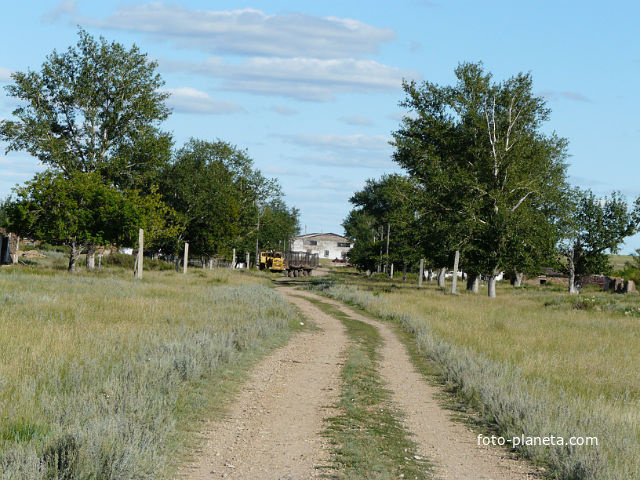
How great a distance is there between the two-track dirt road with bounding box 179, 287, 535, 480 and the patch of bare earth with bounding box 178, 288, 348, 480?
10 millimetres

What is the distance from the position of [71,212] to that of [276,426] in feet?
116

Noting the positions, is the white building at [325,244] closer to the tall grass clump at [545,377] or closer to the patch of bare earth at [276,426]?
the tall grass clump at [545,377]

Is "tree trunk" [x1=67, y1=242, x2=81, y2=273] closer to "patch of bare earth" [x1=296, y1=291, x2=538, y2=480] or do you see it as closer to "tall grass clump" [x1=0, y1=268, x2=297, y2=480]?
"tall grass clump" [x1=0, y1=268, x2=297, y2=480]

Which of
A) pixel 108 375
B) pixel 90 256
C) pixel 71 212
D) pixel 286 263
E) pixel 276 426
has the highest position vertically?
pixel 71 212

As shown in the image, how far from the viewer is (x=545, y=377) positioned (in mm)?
13781

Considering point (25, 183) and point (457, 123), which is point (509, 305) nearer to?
point (457, 123)

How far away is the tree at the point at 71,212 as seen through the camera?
1606 inches

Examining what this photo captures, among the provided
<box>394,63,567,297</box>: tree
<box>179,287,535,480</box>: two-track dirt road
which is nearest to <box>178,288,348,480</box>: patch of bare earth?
<box>179,287,535,480</box>: two-track dirt road

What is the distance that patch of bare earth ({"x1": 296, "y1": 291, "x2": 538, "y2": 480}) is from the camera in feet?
24.9

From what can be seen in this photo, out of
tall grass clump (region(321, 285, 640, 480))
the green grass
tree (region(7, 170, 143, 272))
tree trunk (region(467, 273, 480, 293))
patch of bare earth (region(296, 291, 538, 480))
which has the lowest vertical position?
patch of bare earth (region(296, 291, 538, 480))

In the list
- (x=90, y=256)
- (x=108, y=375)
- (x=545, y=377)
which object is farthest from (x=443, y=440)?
(x=90, y=256)

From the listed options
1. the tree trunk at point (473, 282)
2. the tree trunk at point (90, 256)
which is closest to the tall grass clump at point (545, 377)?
the tree trunk at point (473, 282)

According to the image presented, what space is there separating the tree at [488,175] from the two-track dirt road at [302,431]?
26.5 m

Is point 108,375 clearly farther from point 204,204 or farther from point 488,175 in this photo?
point 204,204
